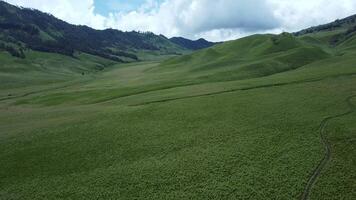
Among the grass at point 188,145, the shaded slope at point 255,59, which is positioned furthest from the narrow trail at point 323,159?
the shaded slope at point 255,59

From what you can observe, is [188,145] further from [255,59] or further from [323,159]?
[255,59]

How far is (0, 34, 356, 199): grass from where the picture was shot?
39000mm

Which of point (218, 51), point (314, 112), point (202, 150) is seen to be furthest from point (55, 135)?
point (218, 51)

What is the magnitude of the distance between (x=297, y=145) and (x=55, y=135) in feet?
136

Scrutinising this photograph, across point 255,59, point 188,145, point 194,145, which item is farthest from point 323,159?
point 255,59

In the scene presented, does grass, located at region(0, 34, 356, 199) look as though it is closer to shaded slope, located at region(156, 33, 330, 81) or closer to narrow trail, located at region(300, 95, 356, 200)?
narrow trail, located at region(300, 95, 356, 200)

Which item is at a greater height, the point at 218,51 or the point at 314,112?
the point at 218,51

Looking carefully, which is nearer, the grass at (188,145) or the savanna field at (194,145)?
the savanna field at (194,145)

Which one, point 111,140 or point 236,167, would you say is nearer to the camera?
point 236,167

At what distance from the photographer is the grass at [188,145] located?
39.0m

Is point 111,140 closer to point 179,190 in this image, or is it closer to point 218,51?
point 179,190

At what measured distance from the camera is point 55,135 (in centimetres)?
6203

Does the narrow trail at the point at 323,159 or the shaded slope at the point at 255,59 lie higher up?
the shaded slope at the point at 255,59

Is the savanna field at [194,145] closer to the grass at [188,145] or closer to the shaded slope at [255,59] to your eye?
the grass at [188,145]
